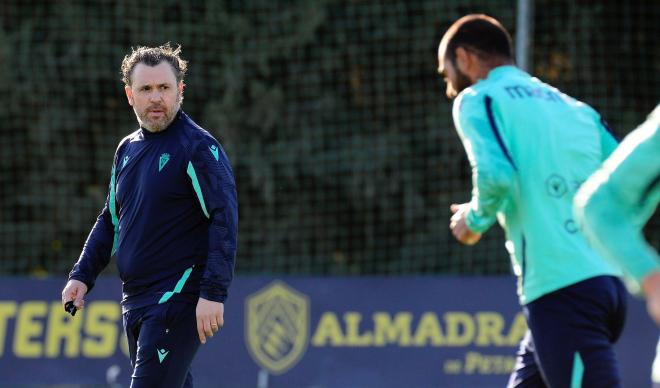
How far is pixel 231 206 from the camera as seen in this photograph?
485 centimetres

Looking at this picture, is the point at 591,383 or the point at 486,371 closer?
the point at 591,383

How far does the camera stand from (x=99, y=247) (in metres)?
5.34

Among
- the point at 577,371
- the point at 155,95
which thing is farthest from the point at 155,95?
the point at 577,371

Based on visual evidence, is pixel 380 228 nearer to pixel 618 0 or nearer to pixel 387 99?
pixel 387 99

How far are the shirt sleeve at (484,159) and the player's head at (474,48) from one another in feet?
0.57

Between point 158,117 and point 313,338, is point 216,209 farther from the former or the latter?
point 313,338

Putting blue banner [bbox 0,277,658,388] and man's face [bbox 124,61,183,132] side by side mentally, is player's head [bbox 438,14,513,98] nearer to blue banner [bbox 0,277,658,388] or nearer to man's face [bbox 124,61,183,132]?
man's face [bbox 124,61,183,132]

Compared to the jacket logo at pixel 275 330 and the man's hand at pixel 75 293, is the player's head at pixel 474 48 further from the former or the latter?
A: the jacket logo at pixel 275 330

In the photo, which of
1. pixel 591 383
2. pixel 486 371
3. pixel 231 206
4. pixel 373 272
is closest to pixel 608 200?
pixel 591 383

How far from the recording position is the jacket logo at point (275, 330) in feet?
34.1

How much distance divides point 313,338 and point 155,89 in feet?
19.1

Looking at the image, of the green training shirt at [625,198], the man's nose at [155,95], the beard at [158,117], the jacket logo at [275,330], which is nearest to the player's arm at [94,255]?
the beard at [158,117]

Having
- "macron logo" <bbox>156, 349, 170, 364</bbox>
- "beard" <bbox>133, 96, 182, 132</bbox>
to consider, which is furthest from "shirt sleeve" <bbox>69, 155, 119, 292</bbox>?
"macron logo" <bbox>156, 349, 170, 364</bbox>

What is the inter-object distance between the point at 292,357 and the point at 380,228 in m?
4.43
